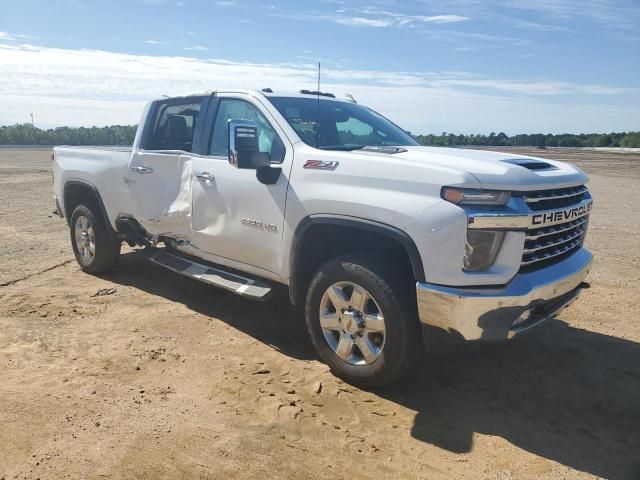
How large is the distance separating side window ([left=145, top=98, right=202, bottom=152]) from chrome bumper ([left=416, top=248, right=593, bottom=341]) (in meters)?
2.89

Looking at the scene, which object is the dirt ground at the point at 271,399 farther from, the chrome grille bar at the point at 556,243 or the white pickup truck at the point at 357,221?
the chrome grille bar at the point at 556,243

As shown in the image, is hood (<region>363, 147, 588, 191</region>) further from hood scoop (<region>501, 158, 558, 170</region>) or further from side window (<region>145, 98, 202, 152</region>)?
side window (<region>145, 98, 202, 152</region>)

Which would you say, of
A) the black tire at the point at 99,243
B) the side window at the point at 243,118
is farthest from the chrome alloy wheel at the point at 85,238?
the side window at the point at 243,118

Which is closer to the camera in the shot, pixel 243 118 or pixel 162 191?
pixel 243 118

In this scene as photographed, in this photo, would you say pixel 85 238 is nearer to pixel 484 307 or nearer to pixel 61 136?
pixel 484 307

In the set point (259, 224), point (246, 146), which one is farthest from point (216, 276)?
point (246, 146)

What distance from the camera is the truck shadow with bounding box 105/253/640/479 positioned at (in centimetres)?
335

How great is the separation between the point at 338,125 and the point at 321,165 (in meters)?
1.06

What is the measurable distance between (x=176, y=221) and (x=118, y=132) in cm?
4983

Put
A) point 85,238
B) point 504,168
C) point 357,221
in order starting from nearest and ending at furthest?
point 504,168 < point 357,221 < point 85,238

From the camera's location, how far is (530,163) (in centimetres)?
388

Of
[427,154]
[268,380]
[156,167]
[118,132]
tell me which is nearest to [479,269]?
[427,154]

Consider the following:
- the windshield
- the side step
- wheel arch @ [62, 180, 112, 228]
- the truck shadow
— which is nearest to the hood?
the windshield

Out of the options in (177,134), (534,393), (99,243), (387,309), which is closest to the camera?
(387,309)
